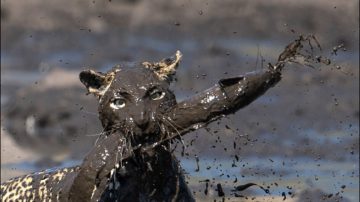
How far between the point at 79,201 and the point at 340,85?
1090cm

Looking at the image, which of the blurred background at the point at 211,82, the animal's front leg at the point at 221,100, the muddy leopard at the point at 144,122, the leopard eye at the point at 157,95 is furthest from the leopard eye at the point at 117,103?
the blurred background at the point at 211,82

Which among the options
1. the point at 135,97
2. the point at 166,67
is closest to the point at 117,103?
the point at 135,97

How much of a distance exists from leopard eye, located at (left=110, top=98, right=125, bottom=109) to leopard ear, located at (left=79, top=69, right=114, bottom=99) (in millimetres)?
207

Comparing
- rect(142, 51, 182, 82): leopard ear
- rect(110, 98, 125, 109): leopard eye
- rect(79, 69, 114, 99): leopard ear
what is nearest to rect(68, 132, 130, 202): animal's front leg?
rect(110, 98, 125, 109): leopard eye

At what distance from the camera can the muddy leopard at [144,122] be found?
7621mm

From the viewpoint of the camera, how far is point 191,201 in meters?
8.56

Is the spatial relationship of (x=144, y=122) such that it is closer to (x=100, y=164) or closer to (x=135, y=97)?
(x=135, y=97)

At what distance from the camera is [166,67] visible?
834 centimetres

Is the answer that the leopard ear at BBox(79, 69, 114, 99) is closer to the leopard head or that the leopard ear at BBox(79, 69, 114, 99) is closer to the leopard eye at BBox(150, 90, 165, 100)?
the leopard head

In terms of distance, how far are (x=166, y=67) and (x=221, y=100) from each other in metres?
0.66

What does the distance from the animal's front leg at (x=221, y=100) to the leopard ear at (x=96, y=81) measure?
1.79 ft

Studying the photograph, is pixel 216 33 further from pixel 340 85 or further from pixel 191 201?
pixel 191 201

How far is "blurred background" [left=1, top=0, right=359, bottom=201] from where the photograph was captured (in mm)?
14164

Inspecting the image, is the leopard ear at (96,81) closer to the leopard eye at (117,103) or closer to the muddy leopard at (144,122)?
the muddy leopard at (144,122)
